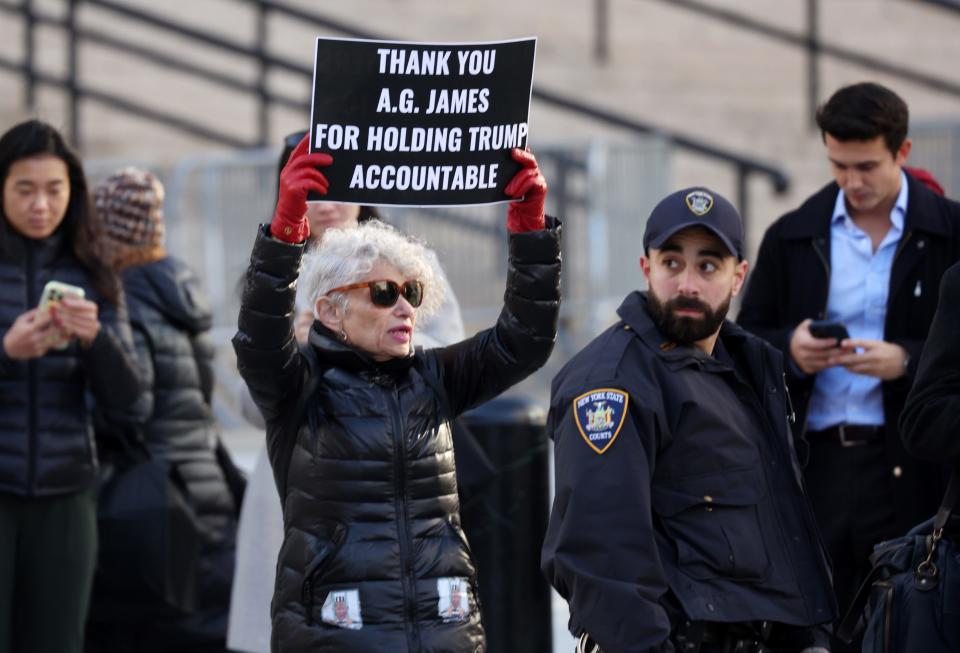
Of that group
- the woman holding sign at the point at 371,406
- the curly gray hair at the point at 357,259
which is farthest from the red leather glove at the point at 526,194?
the curly gray hair at the point at 357,259

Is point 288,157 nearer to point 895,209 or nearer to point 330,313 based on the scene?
point 330,313

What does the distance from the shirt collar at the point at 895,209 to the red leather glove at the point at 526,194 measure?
130cm

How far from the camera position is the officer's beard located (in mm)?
4430

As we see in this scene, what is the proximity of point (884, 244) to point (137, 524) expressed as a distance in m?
2.69

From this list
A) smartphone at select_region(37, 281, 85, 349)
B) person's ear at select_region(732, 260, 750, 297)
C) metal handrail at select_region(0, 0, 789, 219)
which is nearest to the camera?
person's ear at select_region(732, 260, 750, 297)

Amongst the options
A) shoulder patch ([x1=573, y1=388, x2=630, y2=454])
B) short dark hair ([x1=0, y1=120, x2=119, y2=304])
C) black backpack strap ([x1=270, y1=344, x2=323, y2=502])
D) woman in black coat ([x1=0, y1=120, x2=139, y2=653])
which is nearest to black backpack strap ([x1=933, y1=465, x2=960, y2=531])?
shoulder patch ([x1=573, y1=388, x2=630, y2=454])

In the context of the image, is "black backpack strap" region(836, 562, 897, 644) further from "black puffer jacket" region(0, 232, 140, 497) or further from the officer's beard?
"black puffer jacket" region(0, 232, 140, 497)

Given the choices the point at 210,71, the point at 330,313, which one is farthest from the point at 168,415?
the point at 210,71

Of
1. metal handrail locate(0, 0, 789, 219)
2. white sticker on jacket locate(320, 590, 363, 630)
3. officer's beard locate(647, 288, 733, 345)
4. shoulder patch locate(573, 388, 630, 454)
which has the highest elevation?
metal handrail locate(0, 0, 789, 219)

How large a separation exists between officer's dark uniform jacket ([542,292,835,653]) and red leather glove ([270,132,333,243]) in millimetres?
718

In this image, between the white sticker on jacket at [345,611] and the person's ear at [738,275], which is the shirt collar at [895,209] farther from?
the white sticker on jacket at [345,611]

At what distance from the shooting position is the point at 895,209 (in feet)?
18.2

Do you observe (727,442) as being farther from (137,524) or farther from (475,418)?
(137,524)

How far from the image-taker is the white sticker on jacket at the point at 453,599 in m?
4.46
